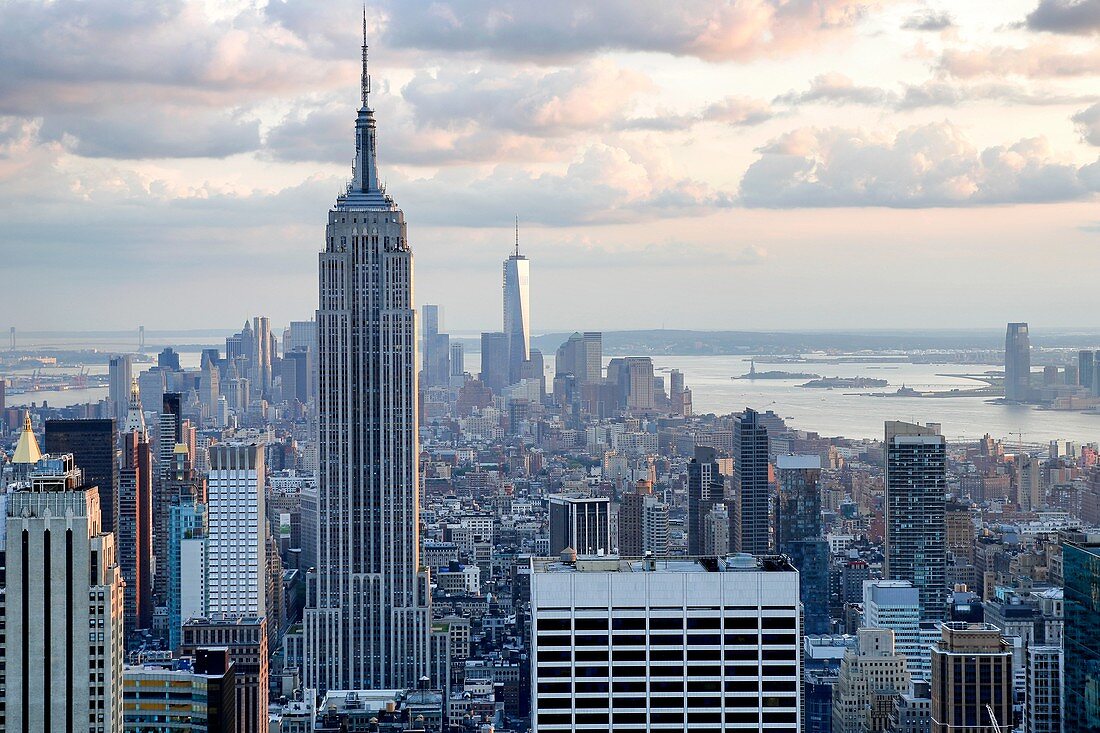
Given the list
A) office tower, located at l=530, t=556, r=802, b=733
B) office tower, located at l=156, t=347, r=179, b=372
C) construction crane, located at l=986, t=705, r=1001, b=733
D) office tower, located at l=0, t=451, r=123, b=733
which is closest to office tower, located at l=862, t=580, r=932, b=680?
construction crane, located at l=986, t=705, r=1001, b=733

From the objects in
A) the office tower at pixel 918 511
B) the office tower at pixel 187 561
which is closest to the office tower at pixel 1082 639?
the office tower at pixel 918 511

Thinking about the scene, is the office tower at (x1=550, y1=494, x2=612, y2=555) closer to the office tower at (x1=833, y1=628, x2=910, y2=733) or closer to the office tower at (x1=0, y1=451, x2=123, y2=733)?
the office tower at (x1=833, y1=628, x2=910, y2=733)

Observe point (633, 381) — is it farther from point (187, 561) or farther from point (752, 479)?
point (187, 561)

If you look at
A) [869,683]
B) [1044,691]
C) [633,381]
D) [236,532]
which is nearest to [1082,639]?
[1044,691]

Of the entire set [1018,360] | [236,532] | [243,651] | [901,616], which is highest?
[1018,360]

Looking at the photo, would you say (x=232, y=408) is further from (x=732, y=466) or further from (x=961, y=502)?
(x=961, y=502)
